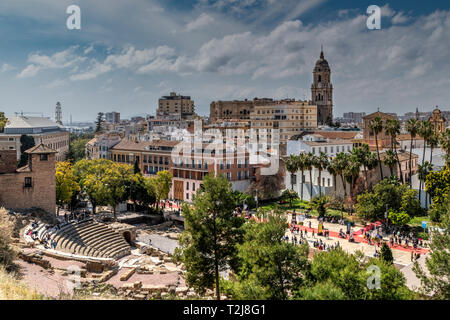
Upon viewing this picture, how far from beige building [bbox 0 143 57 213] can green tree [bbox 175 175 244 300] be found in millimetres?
25809

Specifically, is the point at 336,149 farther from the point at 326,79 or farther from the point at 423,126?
the point at 326,79

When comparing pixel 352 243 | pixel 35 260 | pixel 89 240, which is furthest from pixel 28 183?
pixel 352 243

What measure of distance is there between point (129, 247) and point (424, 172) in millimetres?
38454

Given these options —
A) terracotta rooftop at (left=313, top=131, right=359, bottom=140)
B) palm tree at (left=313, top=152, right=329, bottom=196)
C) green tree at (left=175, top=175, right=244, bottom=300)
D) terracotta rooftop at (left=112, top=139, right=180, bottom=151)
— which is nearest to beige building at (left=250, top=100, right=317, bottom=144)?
terracotta rooftop at (left=313, top=131, right=359, bottom=140)

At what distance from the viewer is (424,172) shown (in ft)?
172

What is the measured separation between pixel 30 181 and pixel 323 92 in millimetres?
127855

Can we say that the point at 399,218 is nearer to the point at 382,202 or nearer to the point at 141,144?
the point at 382,202

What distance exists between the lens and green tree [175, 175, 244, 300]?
23.8 meters

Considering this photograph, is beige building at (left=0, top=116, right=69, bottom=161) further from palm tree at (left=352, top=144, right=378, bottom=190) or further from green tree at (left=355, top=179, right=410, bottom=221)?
green tree at (left=355, top=179, right=410, bottom=221)

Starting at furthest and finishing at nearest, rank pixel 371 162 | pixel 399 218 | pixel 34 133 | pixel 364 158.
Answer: pixel 34 133, pixel 371 162, pixel 364 158, pixel 399 218

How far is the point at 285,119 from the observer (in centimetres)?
11606

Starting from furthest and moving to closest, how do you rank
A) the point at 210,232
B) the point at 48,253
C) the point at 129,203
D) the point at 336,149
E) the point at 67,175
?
the point at 336,149
the point at 129,203
the point at 67,175
the point at 48,253
the point at 210,232

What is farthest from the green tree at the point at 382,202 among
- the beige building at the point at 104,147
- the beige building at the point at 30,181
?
the beige building at the point at 104,147
